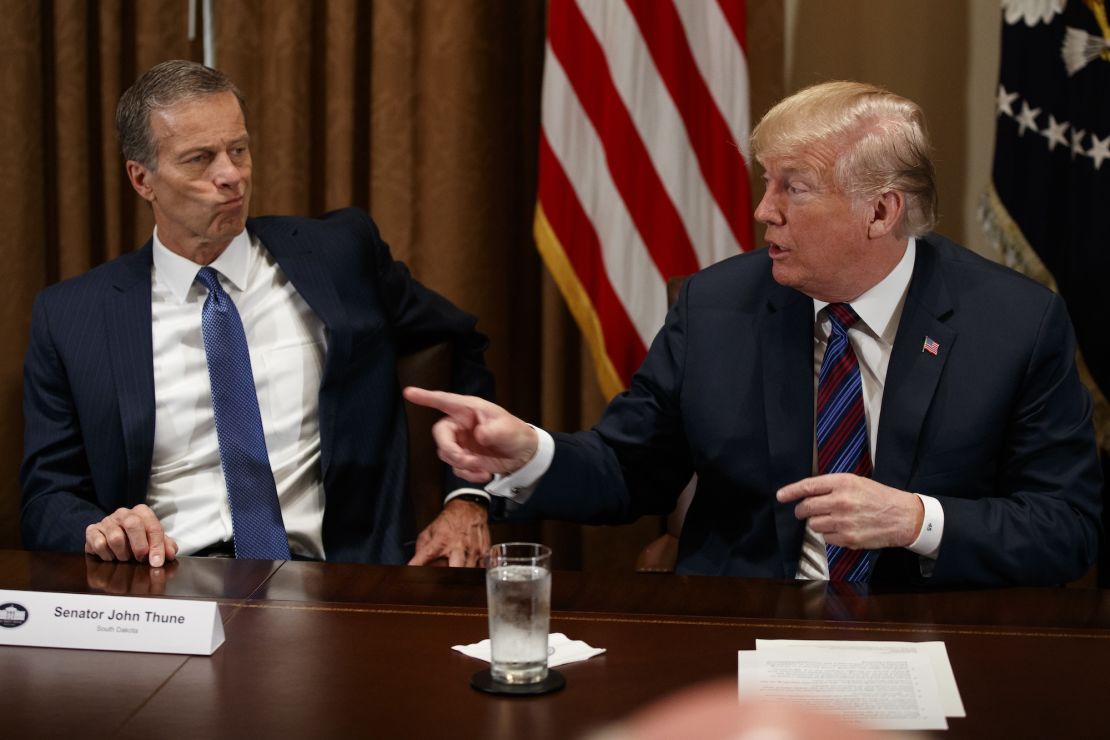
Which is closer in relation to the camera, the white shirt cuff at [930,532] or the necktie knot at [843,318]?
the white shirt cuff at [930,532]

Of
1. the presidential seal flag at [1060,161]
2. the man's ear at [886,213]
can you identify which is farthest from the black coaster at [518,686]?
the presidential seal flag at [1060,161]

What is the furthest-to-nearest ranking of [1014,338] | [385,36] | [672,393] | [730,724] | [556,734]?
[385,36] → [672,393] → [1014,338] → [556,734] → [730,724]

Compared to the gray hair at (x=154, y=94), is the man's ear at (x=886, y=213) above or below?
below

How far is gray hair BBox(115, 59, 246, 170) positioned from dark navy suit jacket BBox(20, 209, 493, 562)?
22 centimetres

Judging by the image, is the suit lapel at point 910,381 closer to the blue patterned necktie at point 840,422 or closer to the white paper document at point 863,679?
the blue patterned necktie at point 840,422

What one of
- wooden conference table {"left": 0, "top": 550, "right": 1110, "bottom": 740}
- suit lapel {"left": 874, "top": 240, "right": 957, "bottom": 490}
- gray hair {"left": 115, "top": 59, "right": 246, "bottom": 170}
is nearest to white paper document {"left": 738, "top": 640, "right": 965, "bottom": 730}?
wooden conference table {"left": 0, "top": 550, "right": 1110, "bottom": 740}

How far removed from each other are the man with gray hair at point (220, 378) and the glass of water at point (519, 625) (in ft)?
3.61

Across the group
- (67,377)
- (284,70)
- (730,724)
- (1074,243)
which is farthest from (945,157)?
(730,724)

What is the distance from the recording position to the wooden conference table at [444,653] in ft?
4.75

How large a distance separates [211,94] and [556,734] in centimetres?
180

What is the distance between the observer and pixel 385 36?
11.7 ft

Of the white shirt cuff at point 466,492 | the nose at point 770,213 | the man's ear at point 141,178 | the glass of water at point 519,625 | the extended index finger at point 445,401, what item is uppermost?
the nose at point 770,213

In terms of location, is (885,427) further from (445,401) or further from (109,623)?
(109,623)

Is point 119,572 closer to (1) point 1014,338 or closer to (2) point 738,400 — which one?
(2) point 738,400
